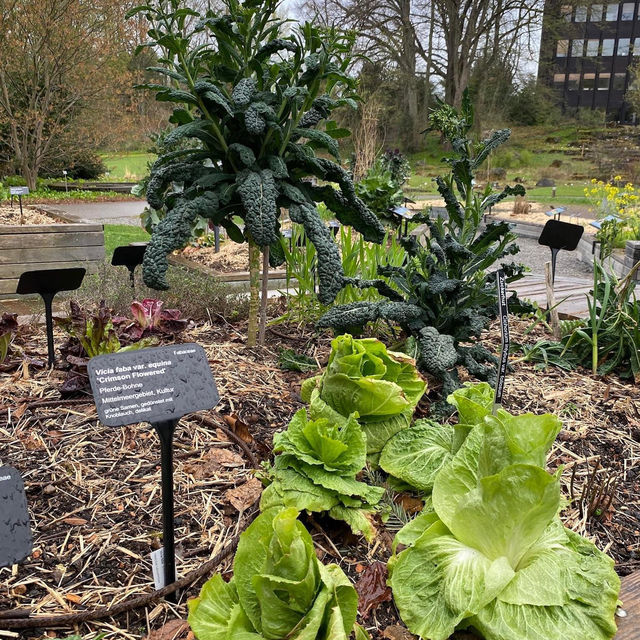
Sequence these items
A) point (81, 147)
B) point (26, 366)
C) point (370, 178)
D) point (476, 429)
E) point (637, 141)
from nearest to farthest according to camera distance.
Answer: point (476, 429) < point (26, 366) < point (370, 178) < point (81, 147) < point (637, 141)

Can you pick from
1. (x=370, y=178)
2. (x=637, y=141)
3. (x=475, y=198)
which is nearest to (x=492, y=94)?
(x=637, y=141)

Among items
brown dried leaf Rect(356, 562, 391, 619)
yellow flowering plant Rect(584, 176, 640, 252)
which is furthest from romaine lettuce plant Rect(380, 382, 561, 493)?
yellow flowering plant Rect(584, 176, 640, 252)

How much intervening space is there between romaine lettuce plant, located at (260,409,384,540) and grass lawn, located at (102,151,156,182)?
17.4 meters

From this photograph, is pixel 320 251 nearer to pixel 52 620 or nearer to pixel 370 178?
pixel 52 620

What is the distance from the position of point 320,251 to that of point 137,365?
3.75 ft

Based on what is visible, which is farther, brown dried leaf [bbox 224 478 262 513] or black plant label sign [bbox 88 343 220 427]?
brown dried leaf [bbox 224 478 262 513]

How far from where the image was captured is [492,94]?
31.7 m

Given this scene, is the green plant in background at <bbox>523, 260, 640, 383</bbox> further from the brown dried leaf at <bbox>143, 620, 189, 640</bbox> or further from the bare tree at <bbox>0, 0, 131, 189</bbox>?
the bare tree at <bbox>0, 0, 131, 189</bbox>

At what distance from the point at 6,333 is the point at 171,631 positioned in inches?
68.8

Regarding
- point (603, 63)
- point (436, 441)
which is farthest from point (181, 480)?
point (603, 63)

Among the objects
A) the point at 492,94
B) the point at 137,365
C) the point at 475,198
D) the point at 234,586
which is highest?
the point at 492,94

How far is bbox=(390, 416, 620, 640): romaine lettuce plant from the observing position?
1.26 m

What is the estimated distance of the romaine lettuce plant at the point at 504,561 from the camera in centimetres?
126

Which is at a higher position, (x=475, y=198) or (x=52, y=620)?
(x=475, y=198)
